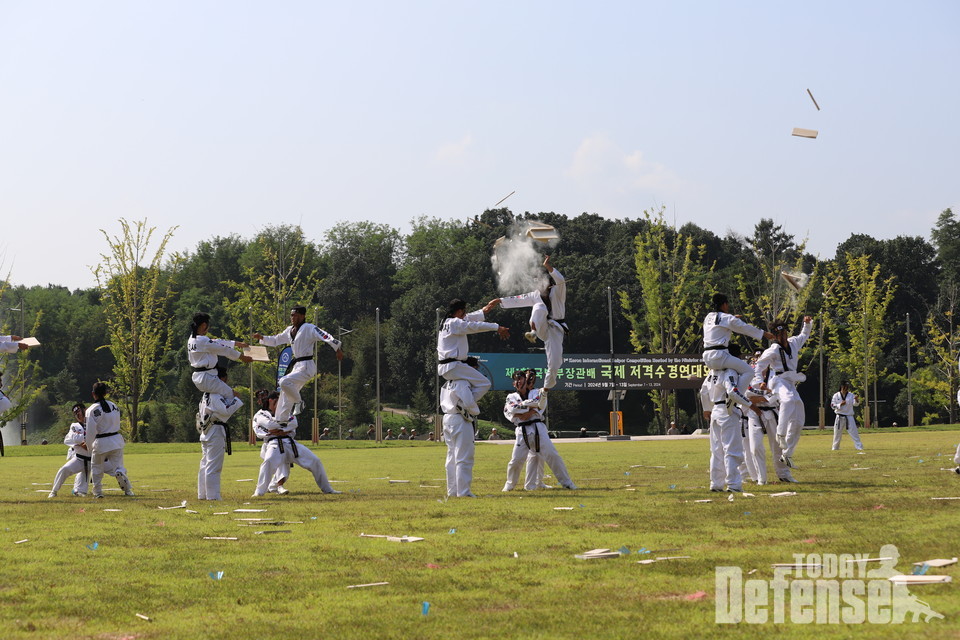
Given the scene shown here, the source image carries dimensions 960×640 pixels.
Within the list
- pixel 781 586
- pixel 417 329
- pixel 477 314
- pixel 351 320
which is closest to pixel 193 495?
pixel 477 314

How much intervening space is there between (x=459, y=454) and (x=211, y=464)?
4081 mm

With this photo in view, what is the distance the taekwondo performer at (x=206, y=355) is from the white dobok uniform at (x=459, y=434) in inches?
144

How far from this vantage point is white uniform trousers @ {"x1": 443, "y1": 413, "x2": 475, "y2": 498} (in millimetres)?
16500

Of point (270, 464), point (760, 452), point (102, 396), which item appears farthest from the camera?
point (102, 396)

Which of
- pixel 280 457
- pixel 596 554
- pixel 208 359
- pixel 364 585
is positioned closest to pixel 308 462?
pixel 280 457

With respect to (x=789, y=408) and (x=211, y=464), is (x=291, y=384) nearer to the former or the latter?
(x=211, y=464)

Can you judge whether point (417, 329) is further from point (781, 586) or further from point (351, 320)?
point (781, 586)

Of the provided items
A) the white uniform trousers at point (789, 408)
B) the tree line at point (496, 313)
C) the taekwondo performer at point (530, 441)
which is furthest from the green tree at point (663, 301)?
the taekwondo performer at point (530, 441)

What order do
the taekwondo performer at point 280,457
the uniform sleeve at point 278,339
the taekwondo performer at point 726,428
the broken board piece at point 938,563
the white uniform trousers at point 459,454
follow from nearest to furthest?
the broken board piece at point 938,563 → the taekwondo performer at point 726,428 → the white uniform trousers at point 459,454 → the uniform sleeve at point 278,339 → the taekwondo performer at point 280,457

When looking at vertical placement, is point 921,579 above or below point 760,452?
below

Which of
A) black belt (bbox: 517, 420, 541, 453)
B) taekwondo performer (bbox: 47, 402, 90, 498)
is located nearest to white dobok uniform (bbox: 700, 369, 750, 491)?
black belt (bbox: 517, 420, 541, 453)

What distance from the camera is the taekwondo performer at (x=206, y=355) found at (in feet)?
56.6

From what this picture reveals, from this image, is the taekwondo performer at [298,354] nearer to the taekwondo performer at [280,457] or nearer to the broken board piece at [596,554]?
the taekwondo performer at [280,457]

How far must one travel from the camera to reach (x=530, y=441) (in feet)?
57.9
